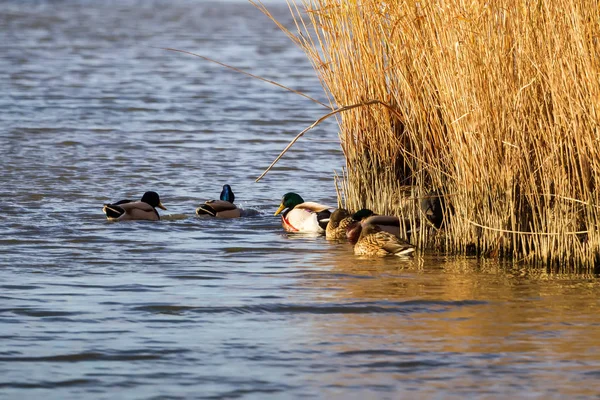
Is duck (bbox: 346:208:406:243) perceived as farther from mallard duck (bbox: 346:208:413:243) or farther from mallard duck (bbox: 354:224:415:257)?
mallard duck (bbox: 354:224:415:257)

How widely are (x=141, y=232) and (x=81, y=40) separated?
27.7 m

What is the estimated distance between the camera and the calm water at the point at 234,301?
20.2 ft

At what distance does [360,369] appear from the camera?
630cm

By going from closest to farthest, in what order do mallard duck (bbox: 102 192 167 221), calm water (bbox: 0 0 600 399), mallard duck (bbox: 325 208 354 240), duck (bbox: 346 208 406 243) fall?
calm water (bbox: 0 0 600 399)
duck (bbox: 346 208 406 243)
mallard duck (bbox: 325 208 354 240)
mallard duck (bbox: 102 192 167 221)

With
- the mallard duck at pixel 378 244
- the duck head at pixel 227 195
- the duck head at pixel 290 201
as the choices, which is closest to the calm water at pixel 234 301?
the mallard duck at pixel 378 244

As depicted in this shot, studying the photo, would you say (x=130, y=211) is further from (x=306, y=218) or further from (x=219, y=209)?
(x=306, y=218)

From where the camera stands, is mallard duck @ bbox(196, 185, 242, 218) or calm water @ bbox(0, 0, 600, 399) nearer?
calm water @ bbox(0, 0, 600, 399)

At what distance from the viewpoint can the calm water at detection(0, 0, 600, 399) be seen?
243 inches

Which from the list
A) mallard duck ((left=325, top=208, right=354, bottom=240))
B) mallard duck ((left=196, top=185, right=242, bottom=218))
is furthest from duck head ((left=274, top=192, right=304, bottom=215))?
mallard duck ((left=325, top=208, right=354, bottom=240))

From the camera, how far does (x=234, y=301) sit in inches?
304

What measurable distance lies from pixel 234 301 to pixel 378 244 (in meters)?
1.82

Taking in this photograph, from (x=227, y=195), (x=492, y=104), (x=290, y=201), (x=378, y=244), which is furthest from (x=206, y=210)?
(x=492, y=104)

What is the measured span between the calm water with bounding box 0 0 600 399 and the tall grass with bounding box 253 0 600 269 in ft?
1.16

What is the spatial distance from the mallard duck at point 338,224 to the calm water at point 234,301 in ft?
0.43
